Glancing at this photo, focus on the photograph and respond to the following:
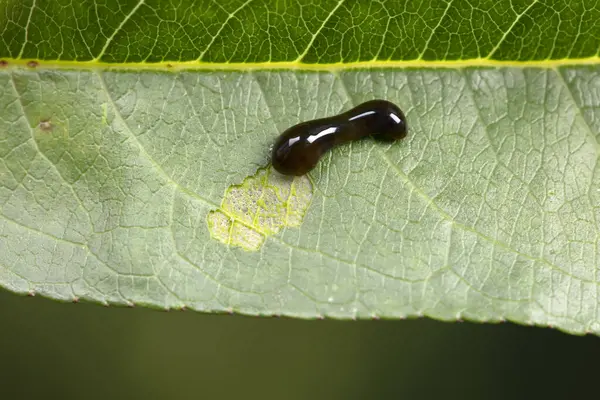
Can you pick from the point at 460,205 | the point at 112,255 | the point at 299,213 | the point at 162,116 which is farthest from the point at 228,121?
the point at 460,205

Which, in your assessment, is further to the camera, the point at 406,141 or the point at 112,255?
the point at 406,141

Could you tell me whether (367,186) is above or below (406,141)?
below

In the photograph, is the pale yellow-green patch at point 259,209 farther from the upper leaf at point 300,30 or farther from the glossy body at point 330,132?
the upper leaf at point 300,30

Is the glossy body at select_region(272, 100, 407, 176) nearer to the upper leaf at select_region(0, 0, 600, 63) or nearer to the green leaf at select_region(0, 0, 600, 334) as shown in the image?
the green leaf at select_region(0, 0, 600, 334)

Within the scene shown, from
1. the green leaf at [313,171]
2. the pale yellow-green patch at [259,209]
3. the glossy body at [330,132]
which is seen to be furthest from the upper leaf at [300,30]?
the pale yellow-green patch at [259,209]

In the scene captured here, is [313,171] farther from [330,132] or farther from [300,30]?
[300,30]

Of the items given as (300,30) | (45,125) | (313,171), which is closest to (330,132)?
(313,171)

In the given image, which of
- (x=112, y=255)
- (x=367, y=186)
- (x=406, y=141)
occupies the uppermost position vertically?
(x=406, y=141)

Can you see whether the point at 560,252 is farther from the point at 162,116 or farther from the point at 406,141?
the point at 162,116
